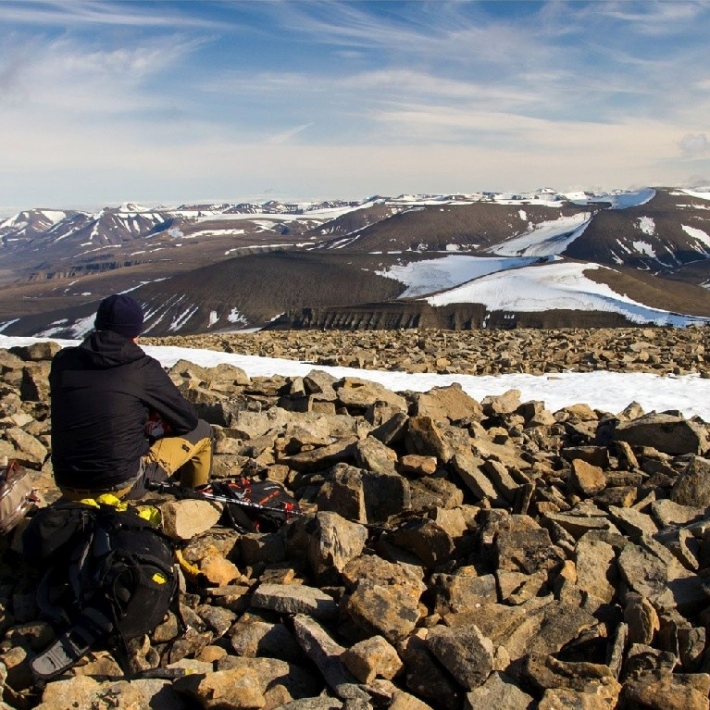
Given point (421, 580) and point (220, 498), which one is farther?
point (220, 498)

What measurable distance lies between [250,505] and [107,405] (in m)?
1.82

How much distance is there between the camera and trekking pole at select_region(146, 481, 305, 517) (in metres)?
6.32

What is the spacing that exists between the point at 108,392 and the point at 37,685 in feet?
7.24

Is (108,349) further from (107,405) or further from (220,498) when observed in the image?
(220,498)

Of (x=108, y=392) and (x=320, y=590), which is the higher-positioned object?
(x=108, y=392)

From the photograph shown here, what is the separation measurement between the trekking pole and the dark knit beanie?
1470 mm

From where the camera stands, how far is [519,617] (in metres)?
5.04

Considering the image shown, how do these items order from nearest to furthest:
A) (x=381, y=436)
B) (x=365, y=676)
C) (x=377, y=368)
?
1. (x=365, y=676)
2. (x=381, y=436)
3. (x=377, y=368)

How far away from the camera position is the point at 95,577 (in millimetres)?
4809

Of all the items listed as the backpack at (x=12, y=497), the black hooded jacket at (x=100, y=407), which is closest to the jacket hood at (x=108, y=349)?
the black hooded jacket at (x=100, y=407)

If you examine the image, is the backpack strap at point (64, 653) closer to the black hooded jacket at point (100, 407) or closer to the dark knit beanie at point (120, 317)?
the black hooded jacket at point (100, 407)

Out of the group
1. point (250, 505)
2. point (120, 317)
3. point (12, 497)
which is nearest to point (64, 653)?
point (12, 497)

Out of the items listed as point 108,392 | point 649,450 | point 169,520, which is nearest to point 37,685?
point 169,520

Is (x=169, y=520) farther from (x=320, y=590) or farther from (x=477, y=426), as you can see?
(x=477, y=426)
